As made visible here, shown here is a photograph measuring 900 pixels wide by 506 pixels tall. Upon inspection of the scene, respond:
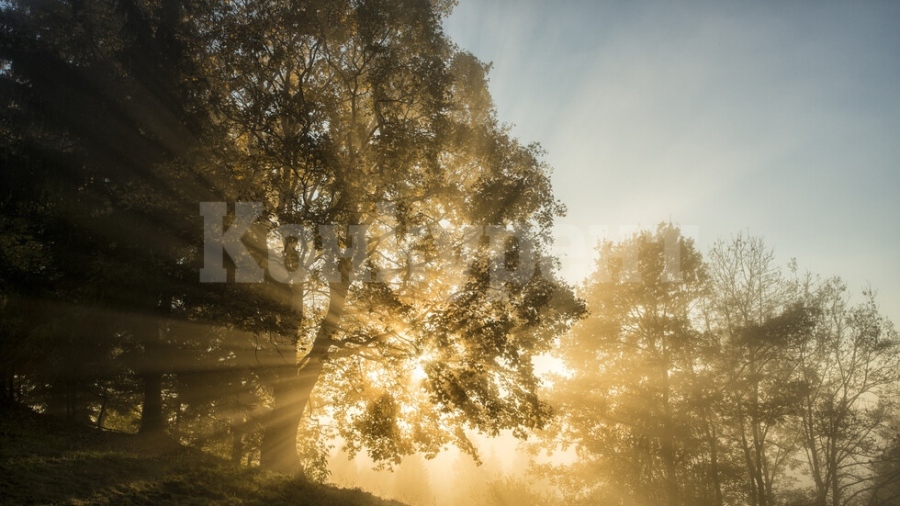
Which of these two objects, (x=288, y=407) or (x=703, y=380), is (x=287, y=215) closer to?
(x=288, y=407)

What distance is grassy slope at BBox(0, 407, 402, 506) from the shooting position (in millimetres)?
9102

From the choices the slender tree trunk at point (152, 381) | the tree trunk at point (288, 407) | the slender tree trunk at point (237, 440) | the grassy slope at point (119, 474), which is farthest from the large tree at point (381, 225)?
the slender tree trunk at point (237, 440)

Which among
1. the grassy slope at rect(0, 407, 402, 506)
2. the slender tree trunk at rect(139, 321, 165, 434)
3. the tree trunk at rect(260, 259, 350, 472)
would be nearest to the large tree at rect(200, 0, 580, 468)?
the tree trunk at rect(260, 259, 350, 472)

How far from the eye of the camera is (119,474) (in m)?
10.9

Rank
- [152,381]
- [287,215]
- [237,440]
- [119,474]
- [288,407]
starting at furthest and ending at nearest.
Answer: [237,440], [152,381], [288,407], [287,215], [119,474]

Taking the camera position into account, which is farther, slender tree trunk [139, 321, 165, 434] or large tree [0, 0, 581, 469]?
slender tree trunk [139, 321, 165, 434]

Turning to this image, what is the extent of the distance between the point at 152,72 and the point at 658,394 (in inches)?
936

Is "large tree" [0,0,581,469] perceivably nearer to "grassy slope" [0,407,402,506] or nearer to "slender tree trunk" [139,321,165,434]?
"slender tree trunk" [139,321,165,434]

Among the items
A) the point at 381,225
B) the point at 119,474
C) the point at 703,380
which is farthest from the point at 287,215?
the point at 703,380

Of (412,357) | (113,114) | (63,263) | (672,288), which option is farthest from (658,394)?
(113,114)

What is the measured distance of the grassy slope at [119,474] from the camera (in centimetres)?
910

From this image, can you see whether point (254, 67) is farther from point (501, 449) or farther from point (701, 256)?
point (501, 449)

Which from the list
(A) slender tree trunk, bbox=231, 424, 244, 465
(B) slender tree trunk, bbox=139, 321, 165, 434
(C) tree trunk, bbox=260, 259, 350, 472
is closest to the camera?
(C) tree trunk, bbox=260, 259, 350, 472

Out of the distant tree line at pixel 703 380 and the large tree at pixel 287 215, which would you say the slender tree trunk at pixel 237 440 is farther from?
the distant tree line at pixel 703 380
